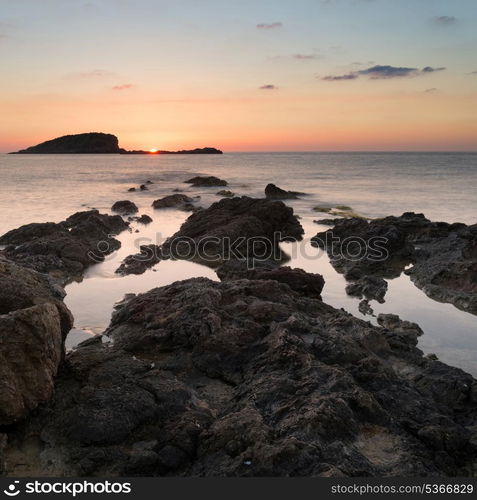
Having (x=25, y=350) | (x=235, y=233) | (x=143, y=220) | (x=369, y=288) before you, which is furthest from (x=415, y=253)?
(x=143, y=220)

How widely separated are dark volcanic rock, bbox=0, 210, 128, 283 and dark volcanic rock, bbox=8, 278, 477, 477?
22.9ft

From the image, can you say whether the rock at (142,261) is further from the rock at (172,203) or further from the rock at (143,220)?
the rock at (172,203)

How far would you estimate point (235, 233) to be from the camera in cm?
1852

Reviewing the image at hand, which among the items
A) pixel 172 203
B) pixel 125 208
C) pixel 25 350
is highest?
pixel 172 203

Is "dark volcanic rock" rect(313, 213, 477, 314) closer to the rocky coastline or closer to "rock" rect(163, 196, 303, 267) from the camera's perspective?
"rock" rect(163, 196, 303, 267)

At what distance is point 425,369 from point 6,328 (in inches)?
236

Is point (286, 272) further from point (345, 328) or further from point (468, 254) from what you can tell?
point (468, 254)

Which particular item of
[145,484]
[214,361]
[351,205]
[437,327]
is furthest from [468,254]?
[351,205]

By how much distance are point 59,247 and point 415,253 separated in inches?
475

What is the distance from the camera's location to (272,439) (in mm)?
5000

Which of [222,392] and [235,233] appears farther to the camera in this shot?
[235,233]

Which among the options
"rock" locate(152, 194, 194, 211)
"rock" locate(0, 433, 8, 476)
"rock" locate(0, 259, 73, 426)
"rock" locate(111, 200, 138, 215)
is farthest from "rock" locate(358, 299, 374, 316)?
"rock" locate(152, 194, 194, 211)

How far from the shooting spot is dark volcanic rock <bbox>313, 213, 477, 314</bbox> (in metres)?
12.9

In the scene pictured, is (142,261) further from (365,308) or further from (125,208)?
(125,208)
